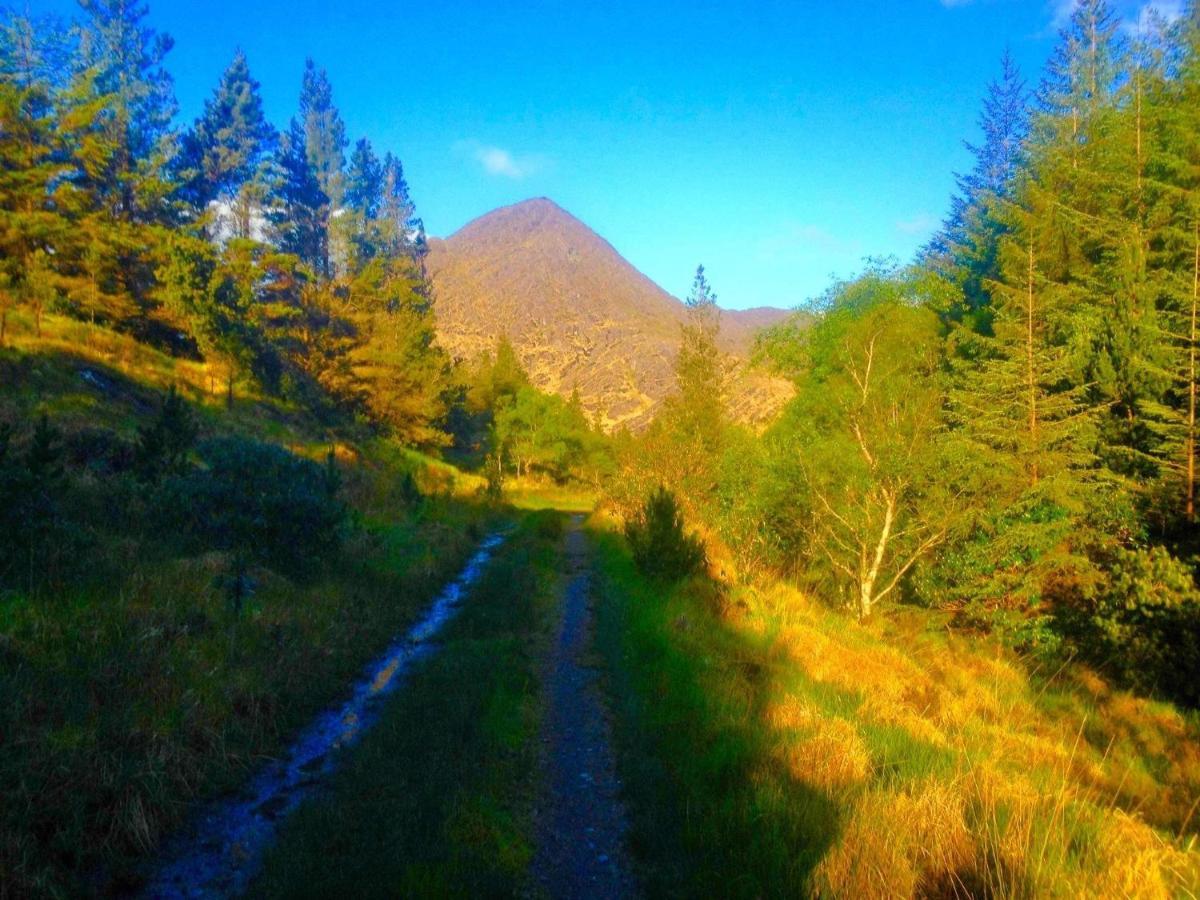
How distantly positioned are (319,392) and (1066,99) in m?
36.3

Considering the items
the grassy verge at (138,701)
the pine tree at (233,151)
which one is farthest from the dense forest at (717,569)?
the pine tree at (233,151)

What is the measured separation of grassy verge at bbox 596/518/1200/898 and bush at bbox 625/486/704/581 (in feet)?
5.44

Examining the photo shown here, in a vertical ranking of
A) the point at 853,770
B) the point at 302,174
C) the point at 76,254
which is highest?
the point at 302,174

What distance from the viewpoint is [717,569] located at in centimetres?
1488

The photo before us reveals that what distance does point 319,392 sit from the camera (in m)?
36.4

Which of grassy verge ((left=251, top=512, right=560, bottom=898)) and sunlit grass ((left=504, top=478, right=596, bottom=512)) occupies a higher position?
grassy verge ((left=251, top=512, right=560, bottom=898))

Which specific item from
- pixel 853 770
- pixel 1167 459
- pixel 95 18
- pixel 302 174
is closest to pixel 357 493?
pixel 853 770

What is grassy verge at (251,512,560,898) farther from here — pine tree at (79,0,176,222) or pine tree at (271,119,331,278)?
pine tree at (271,119,331,278)

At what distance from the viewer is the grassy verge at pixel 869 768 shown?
3.94m

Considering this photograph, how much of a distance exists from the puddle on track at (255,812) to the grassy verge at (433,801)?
0.26m

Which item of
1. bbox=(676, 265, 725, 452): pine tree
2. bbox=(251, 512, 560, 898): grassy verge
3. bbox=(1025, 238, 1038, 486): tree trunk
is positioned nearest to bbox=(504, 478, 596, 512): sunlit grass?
bbox=(676, 265, 725, 452): pine tree

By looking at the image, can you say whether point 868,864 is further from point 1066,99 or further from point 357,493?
point 1066,99

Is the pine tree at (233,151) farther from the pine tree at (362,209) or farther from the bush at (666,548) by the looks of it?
the bush at (666,548)

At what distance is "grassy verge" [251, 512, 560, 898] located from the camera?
4.24 meters
